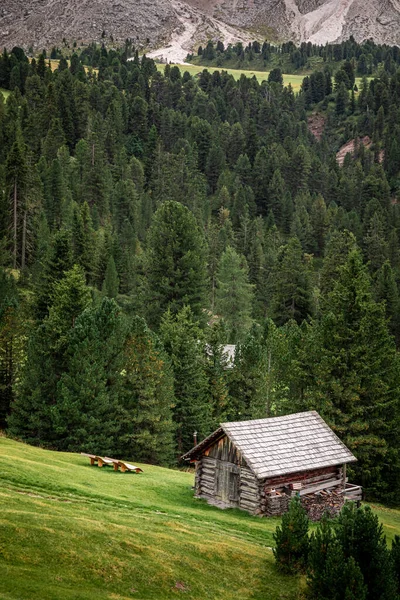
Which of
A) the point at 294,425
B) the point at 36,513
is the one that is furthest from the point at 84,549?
the point at 294,425

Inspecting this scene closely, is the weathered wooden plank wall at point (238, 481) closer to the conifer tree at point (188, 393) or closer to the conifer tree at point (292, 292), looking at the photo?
the conifer tree at point (188, 393)

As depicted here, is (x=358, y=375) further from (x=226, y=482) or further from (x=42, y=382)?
(x=42, y=382)

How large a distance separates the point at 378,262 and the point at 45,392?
88.4 meters

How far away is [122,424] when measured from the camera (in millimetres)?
53469

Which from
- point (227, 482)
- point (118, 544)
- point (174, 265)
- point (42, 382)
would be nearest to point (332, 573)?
point (118, 544)

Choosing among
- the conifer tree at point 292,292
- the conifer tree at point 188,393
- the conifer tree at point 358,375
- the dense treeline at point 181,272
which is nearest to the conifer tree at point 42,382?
the dense treeline at point 181,272

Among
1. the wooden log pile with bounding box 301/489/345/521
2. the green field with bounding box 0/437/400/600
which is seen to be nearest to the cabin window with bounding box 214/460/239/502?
the green field with bounding box 0/437/400/600

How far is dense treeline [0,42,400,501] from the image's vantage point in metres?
53.0

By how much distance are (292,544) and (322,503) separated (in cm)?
1276

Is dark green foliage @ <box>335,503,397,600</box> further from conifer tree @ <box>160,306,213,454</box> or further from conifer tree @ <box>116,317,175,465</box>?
conifer tree @ <box>160,306,213,454</box>

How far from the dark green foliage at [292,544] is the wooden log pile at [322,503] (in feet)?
36.2

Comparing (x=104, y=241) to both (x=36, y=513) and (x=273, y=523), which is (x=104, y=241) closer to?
(x=273, y=523)

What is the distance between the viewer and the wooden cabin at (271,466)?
3841 cm

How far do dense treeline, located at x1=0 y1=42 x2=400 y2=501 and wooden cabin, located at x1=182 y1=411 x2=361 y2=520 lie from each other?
10.9m
